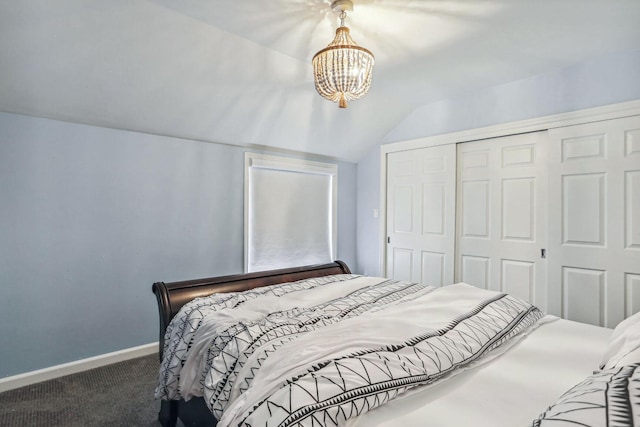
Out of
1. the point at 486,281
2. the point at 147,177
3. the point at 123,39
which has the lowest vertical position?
the point at 486,281

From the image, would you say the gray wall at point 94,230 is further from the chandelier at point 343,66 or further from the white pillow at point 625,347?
the white pillow at point 625,347

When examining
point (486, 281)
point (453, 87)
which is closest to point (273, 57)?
point (453, 87)

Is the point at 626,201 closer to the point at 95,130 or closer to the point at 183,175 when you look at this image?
the point at 183,175

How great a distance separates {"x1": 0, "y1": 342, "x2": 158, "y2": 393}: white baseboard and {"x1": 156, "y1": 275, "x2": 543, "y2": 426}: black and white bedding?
56.0 inches

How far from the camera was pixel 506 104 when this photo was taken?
312 centimetres

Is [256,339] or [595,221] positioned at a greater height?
[595,221]

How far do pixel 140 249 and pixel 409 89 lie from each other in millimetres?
Result: 2869

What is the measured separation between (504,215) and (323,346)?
2.70m

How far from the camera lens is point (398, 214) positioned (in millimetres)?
3951

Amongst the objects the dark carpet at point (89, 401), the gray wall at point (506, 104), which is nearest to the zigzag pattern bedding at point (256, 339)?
the dark carpet at point (89, 401)

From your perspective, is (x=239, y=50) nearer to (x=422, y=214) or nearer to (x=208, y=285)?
(x=208, y=285)

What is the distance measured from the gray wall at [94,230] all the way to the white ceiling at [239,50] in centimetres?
21

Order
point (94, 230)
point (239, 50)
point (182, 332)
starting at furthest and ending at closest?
1. point (94, 230)
2. point (239, 50)
3. point (182, 332)

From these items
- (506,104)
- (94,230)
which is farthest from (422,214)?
(94,230)
